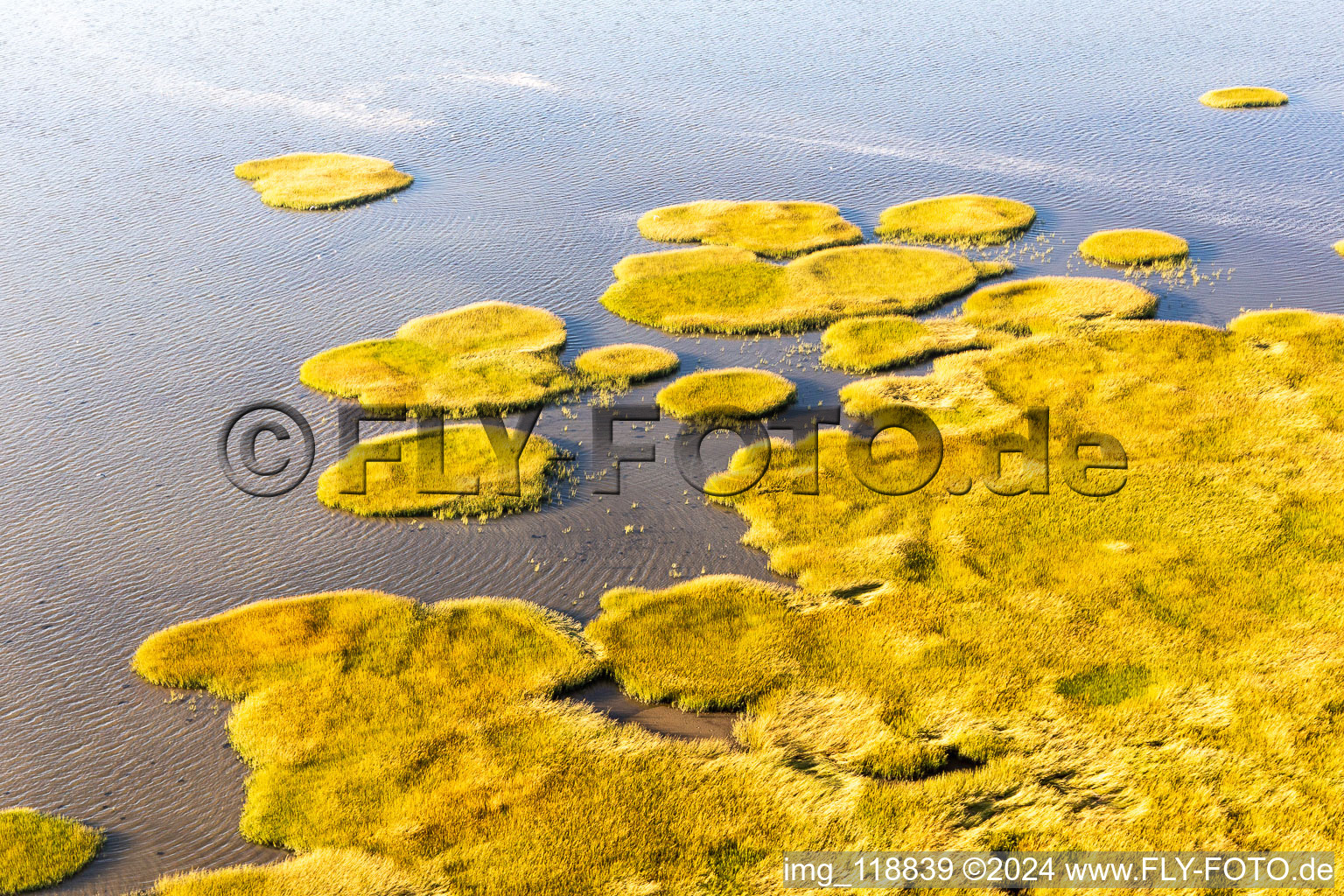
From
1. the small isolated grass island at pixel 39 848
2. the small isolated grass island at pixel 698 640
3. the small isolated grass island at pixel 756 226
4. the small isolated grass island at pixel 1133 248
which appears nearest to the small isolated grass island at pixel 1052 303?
the small isolated grass island at pixel 1133 248

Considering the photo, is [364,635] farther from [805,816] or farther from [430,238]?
[430,238]

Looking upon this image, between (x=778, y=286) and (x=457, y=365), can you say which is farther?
(x=778, y=286)

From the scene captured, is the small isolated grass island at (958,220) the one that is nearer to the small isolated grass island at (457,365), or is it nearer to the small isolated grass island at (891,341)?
the small isolated grass island at (891,341)

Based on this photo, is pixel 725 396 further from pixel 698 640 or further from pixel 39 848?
pixel 39 848

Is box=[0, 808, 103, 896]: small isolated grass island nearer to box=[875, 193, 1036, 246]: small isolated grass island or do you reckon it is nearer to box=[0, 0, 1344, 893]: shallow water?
box=[0, 0, 1344, 893]: shallow water

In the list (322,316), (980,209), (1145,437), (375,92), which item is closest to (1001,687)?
(1145,437)

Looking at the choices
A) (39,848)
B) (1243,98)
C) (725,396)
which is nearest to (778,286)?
(725,396)

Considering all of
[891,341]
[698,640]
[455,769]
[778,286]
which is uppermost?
[778,286]
